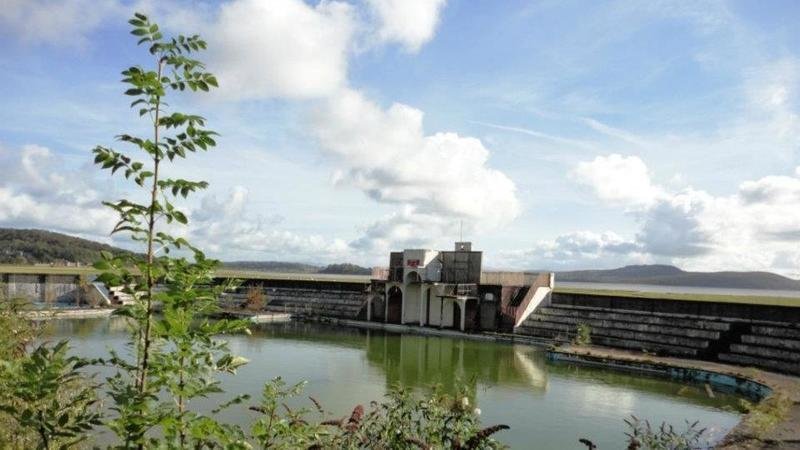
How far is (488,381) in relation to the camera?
→ 841 inches

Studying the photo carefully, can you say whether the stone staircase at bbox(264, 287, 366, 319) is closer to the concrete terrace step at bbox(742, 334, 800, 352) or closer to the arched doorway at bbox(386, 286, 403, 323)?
the arched doorway at bbox(386, 286, 403, 323)

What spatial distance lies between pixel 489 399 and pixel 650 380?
915 cm

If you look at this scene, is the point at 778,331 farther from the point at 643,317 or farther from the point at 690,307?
the point at 643,317

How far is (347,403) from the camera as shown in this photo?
16266 millimetres

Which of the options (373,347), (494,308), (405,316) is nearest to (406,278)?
(405,316)

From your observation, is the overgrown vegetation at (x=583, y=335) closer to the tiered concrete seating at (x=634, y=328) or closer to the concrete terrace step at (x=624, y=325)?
the tiered concrete seating at (x=634, y=328)

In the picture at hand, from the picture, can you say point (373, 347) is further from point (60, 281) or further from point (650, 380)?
point (60, 281)

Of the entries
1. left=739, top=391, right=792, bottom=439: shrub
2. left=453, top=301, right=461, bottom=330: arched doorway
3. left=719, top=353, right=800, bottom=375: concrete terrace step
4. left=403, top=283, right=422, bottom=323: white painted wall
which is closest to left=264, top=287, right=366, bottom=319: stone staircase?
left=403, top=283, right=422, bottom=323: white painted wall

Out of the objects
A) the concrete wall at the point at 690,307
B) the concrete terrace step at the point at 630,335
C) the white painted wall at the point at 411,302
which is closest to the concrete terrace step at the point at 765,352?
the concrete terrace step at the point at 630,335

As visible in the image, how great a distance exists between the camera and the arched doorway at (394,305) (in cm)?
3972

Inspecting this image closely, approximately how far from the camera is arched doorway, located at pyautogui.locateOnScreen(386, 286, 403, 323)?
130ft

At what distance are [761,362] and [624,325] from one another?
6.97 meters

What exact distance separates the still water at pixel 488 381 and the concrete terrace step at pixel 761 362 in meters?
4.62

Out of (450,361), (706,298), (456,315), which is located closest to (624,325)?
(456,315)
